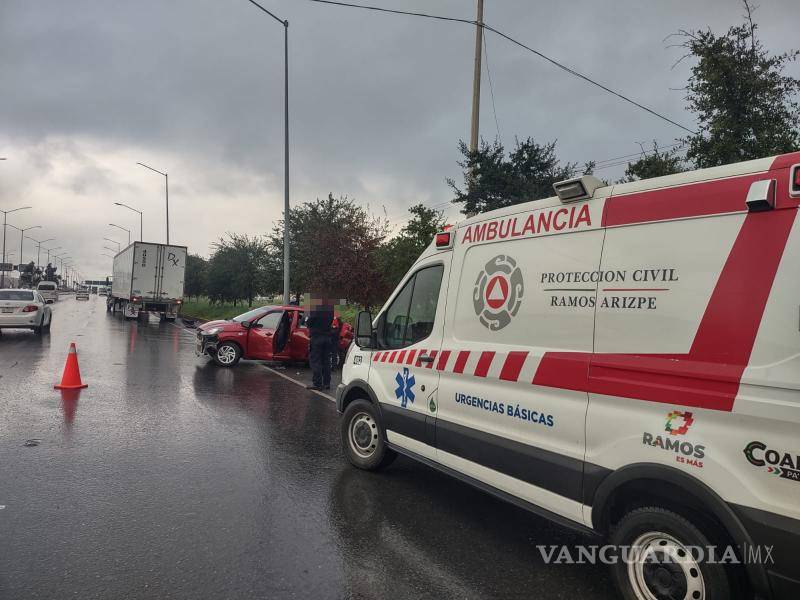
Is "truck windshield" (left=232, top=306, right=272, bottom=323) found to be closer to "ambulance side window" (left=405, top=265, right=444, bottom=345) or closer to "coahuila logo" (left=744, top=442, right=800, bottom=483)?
"ambulance side window" (left=405, top=265, right=444, bottom=345)

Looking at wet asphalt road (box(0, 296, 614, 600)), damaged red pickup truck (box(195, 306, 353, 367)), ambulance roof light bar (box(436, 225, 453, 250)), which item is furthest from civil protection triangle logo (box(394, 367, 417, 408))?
damaged red pickup truck (box(195, 306, 353, 367))

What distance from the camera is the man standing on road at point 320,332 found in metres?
9.68

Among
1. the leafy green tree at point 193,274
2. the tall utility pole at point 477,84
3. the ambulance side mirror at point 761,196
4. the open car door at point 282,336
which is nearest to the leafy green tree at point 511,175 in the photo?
the tall utility pole at point 477,84

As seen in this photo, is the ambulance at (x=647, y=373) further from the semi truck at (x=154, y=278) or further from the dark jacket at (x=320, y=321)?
the semi truck at (x=154, y=278)

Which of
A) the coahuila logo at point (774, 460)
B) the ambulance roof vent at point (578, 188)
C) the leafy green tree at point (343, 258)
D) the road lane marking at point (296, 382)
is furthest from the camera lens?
the leafy green tree at point (343, 258)

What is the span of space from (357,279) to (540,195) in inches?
450

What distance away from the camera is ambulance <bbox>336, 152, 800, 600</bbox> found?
237 centimetres

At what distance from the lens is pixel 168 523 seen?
386cm

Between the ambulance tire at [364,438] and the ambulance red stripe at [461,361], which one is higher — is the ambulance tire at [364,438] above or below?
below

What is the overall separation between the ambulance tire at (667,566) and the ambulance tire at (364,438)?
253cm

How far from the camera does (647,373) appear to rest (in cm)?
283

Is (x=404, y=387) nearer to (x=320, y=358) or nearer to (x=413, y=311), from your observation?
(x=413, y=311)

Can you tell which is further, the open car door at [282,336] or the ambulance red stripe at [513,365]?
the open car door at [282,336]

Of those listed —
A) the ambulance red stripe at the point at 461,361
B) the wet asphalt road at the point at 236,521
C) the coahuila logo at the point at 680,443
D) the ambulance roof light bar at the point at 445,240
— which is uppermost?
the ambulance roof light bar at the point at 445,240
